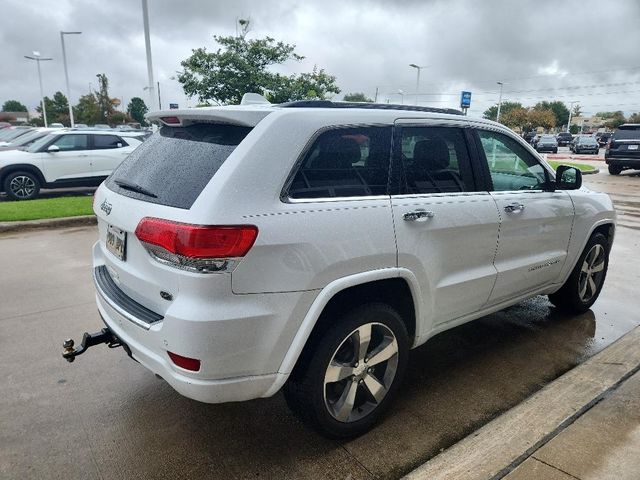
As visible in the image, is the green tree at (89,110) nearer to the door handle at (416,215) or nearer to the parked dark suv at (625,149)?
the parked dark suv at (625,149)

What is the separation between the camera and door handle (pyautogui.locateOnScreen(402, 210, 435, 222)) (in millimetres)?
2718

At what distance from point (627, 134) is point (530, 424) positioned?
20.2 metres

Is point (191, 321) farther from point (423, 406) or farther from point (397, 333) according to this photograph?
point (423, 406)

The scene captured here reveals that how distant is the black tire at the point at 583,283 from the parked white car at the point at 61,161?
9.45 metres

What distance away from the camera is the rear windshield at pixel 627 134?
1878cm

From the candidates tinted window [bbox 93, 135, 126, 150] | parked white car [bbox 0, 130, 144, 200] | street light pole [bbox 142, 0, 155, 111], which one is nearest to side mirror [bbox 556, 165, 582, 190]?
parked white car [bbox 0, 130, 144, 200]

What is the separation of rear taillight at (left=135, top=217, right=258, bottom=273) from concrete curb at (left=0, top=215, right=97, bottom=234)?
686cm

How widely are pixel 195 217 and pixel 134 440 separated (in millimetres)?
1431

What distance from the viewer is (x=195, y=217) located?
7.01ft

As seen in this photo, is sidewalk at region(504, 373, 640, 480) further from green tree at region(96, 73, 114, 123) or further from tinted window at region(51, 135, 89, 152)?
green tree at region(96, 73, 114, 123)

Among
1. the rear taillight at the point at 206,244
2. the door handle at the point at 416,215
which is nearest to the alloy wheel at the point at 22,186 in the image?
the rear taillight at the point at 206,244

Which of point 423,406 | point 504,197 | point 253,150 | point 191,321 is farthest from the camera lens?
point 504,197

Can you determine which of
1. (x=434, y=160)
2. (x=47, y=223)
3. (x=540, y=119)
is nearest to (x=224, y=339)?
(x=434, y=160)

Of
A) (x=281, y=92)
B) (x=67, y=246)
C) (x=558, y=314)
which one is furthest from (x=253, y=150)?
(x=281, y=92)
